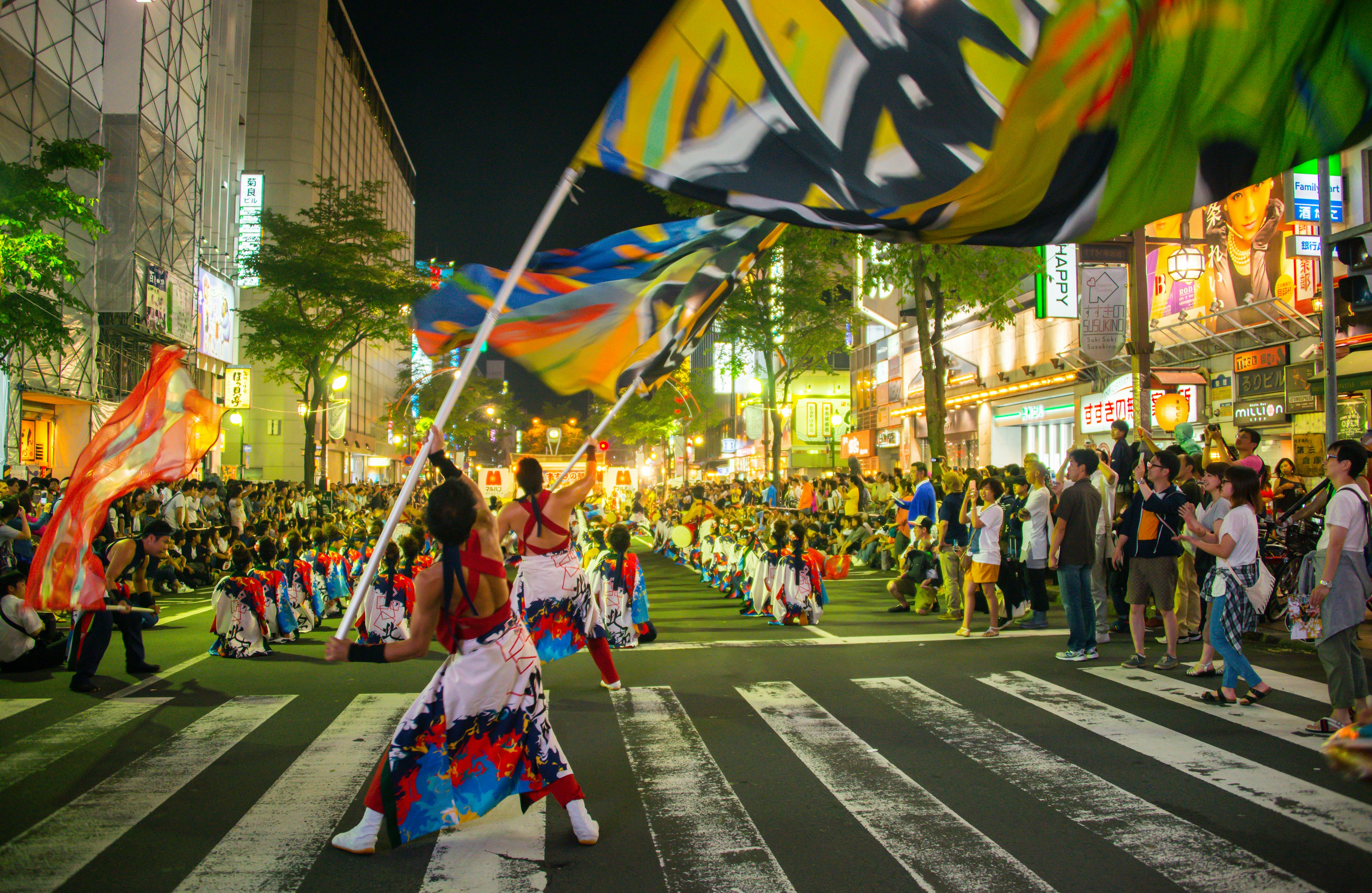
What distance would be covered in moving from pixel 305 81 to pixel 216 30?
9998 mm

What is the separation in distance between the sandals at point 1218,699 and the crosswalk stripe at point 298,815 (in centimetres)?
614

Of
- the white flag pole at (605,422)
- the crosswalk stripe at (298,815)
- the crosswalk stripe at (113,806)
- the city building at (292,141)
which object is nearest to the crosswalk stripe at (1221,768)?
the white flag pole at (605,422)

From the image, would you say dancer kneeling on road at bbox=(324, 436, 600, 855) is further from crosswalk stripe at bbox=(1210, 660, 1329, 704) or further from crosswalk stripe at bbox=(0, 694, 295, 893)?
crosswalk stripe at bbox=(1210, 660, 1329, 704)

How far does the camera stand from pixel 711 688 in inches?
299

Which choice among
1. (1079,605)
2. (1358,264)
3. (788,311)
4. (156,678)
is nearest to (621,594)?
(156,678)

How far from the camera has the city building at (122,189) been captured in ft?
78.9

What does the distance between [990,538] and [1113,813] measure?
5803mm

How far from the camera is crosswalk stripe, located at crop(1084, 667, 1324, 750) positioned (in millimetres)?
5836

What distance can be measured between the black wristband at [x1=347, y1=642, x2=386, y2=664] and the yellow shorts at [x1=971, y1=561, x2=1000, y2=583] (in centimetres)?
797

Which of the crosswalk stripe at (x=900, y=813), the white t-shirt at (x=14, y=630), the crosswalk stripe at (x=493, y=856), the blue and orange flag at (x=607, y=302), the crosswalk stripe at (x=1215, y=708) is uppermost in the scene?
the blue and orange flag at (x=607, y=302)

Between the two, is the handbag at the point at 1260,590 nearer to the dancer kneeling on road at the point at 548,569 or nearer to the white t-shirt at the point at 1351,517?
the white t-shirt at the point at 1351,517

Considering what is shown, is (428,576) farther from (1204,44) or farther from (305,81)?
(305,81)

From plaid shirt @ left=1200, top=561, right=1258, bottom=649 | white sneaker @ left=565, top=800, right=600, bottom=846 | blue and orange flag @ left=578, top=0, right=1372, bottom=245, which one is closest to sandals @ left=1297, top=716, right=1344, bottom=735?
plaid shirt @ left=1200, top=561, right=1258, bottom=649

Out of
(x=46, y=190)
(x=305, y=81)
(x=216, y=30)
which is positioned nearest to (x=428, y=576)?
(x=46, y=190)
